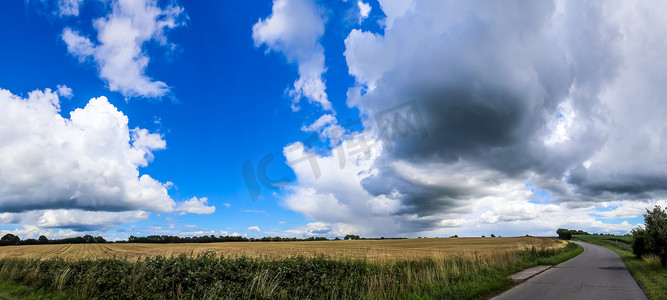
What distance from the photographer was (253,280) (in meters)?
9.57

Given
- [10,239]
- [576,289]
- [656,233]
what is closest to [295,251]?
[576,289]

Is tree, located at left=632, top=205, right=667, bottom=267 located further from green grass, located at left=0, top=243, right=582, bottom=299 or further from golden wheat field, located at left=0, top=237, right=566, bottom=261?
green grass, located at left=0, top=243, right=582, bottom=299

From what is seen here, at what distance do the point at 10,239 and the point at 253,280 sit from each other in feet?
420

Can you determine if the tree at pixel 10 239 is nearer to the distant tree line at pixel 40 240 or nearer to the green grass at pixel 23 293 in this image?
the distant tree line at pixel 40 240

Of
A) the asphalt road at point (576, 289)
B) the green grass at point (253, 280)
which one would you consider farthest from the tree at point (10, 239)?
the asphalt road at point (576, 289)

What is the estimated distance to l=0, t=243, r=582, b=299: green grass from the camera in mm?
9742

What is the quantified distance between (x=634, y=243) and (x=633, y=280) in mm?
17291

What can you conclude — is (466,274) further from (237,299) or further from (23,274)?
(23,274)

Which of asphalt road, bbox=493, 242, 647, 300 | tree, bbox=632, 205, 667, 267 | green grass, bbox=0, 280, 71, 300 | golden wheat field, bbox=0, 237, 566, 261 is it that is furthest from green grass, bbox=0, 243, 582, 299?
tree, bbox=632, 205, 667, 267

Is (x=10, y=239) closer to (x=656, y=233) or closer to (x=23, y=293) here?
(x=23, y=293)

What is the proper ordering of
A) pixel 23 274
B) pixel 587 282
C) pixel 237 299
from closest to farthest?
pixel 237 299, pixel 587 282, pixel 23 274

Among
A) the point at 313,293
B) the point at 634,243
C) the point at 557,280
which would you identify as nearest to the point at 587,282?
the point at 557,280

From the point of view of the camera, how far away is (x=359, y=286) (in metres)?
11.2

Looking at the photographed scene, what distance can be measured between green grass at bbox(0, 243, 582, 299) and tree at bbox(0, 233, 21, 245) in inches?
4420
